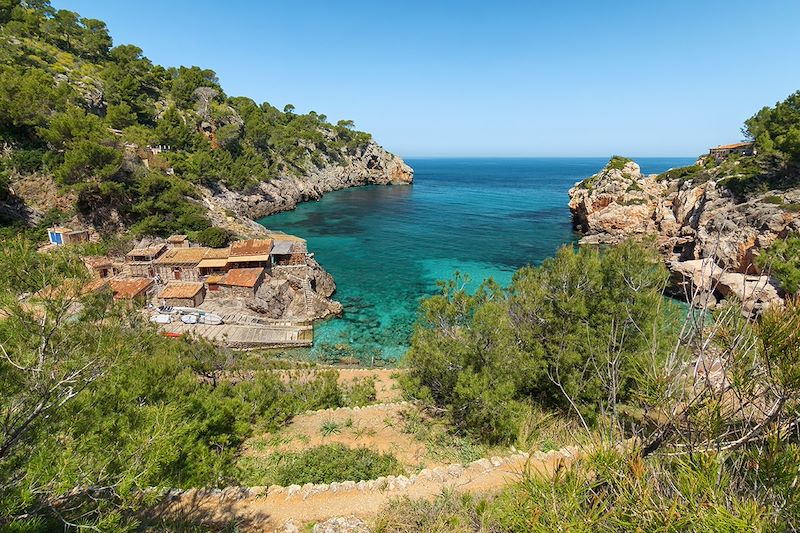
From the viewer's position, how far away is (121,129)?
5150 cm

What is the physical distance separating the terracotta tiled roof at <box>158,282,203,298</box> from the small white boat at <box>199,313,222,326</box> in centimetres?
216

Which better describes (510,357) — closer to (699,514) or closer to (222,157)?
(699,514)

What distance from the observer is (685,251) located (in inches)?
1564

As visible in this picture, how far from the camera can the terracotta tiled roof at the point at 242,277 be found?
28.4 meters

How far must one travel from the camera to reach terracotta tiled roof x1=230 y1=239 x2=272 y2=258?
31.3 m

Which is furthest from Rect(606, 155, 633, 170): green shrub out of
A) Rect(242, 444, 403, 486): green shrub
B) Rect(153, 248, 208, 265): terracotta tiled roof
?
Rect(242, 444, 403, 486): green shrub

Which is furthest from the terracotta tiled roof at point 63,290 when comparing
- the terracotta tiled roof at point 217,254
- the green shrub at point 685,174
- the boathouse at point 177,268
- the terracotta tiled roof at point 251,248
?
the green shrub at point 685,174

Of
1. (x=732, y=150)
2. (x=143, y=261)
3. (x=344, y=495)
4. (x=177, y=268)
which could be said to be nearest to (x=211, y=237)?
(x=143, y=261)

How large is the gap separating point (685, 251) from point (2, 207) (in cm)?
6552

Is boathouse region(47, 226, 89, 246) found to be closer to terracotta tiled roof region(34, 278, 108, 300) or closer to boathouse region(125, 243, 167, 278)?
boathouse region(125, 243, 167, 278)

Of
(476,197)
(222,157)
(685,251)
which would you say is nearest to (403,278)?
(685,251)

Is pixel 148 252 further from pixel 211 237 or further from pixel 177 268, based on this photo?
pixel 211 237

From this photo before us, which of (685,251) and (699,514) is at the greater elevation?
(699,514)

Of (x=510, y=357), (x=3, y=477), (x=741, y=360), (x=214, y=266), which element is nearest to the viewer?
(x=741, y=360)
